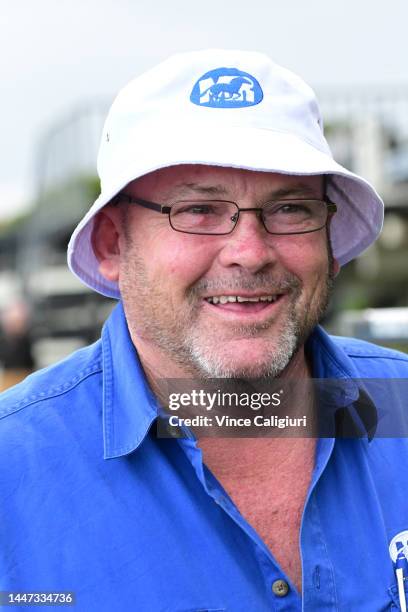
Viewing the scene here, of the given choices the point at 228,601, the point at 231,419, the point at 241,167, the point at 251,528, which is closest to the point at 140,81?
the point at 241,167

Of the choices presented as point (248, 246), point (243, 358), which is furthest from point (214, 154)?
point (243, 358)

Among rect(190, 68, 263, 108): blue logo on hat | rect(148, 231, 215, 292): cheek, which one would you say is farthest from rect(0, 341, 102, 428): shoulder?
rect(190, 68, 263, 108): blue logo on hat

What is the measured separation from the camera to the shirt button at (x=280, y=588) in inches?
71.4

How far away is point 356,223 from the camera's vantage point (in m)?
2.50

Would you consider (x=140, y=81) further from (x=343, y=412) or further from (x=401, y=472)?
(x=401, y=472)

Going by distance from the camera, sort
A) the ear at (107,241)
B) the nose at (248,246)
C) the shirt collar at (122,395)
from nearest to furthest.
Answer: the shirt collar at (122,395) → the nose at (248,246) → the ear at (107,241)

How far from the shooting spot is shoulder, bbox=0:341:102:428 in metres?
1.98

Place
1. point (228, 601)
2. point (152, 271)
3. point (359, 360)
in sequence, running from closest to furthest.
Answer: point (228, 601), point (152, 271), point (359, 360)

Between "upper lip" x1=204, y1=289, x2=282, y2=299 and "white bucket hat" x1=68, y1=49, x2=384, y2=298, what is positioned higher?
"white bucket hat" x1=68, y1=49, x2=384, y2=298

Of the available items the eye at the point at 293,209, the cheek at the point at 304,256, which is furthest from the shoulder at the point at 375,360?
the eye at the point at 293,209

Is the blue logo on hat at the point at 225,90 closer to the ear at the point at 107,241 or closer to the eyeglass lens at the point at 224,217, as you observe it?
the eyeglass lens at the point at 224,217

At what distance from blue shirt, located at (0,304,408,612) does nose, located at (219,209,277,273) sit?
363 mm

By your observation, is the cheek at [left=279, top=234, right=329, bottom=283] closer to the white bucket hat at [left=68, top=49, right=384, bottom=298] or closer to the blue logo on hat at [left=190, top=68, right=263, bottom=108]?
the white bucket hat at [left=68, top=49, right=384, bottom=298]

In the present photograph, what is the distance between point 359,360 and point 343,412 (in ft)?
0.97
